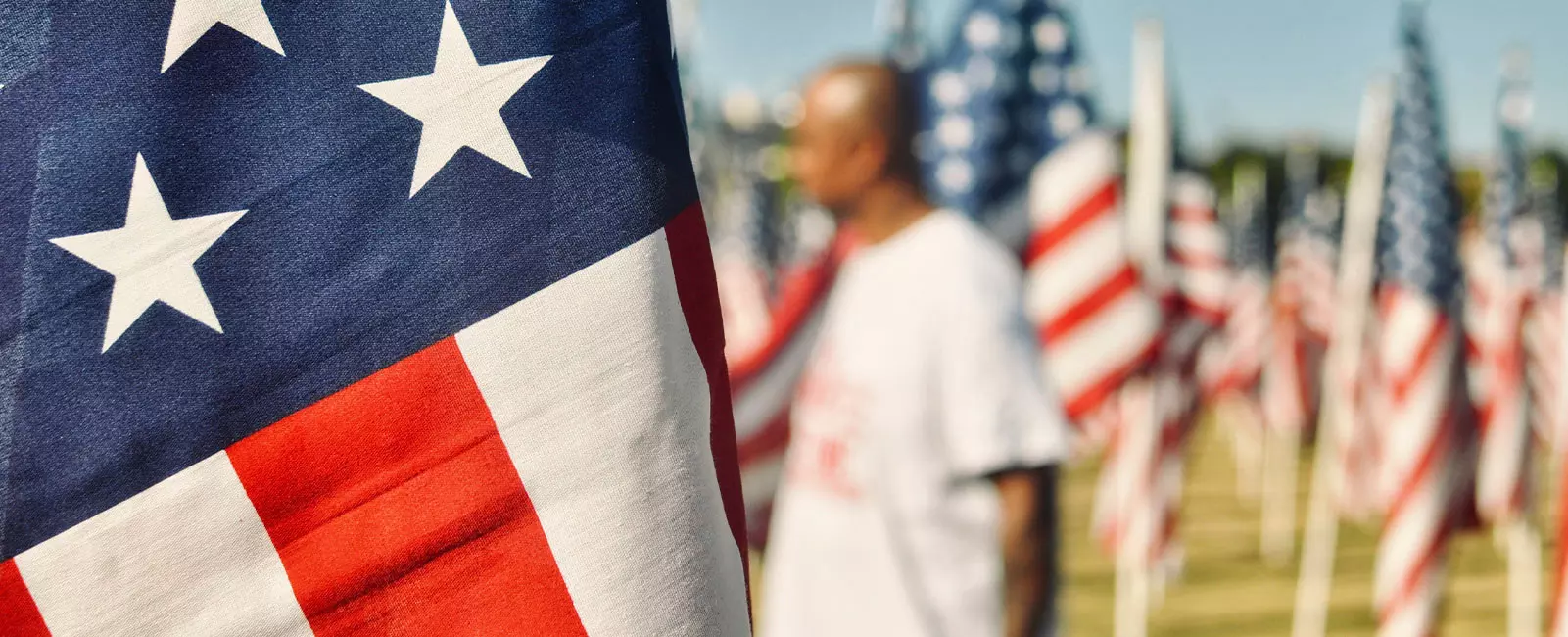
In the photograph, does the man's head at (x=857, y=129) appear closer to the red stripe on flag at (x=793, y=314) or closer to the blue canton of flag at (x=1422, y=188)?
the red stripe on flag at (x=793, y=314)

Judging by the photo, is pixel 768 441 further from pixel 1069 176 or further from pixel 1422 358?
pixel 1422 358

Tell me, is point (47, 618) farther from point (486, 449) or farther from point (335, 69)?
point (335, 69)

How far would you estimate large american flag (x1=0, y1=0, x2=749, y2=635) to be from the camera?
132 cm

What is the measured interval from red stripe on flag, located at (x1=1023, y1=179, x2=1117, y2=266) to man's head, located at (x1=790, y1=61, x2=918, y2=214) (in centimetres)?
270

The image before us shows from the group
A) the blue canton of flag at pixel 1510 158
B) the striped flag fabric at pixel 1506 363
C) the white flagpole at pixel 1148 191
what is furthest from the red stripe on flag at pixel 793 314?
the blue canton of flag at pixel 1510 158

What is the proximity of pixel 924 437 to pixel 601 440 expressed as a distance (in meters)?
1.73

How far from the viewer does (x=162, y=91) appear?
1.35 metres

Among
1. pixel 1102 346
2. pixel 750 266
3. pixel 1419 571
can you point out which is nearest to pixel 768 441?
pixel 1102 346

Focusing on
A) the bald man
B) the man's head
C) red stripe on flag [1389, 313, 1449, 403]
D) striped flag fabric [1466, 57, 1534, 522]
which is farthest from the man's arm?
striped flag fabric [1466, 57, 1534, 522]

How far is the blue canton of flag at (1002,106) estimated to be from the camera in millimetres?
6105

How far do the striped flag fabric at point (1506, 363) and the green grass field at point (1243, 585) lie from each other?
1074 millimetres

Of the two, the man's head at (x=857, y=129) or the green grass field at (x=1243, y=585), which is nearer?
the man's head at (x=857, y=129)

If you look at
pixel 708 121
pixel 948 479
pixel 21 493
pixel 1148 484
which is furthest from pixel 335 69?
pixel 708 121

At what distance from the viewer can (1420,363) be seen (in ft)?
21.9
